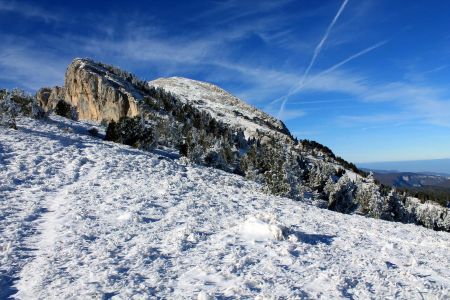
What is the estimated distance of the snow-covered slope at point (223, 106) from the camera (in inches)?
4875

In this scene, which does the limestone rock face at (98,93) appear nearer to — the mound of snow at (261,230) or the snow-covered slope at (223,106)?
the snow-covered slope at (223,106)

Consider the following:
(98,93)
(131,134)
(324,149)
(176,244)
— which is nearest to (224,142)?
(131,134)

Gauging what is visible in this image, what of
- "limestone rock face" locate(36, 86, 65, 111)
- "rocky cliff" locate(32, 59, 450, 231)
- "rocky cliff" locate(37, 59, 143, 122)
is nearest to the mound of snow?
"rocky cliff" locate(32, 59, 450, 231)

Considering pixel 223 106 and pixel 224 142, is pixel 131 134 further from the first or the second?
pixel 223 106

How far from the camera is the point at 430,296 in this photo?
11047 mm

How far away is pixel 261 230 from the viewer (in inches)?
595

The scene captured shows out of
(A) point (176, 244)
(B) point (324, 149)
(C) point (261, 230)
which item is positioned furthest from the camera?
(B) point (324, 149)

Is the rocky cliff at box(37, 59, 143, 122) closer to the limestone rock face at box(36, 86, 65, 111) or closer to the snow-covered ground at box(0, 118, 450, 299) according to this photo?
the limestone rock face at box(36, 86, 65, 111)

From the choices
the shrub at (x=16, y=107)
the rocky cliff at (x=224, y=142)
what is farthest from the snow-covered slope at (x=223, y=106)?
the shrub at (x=16, y=107)

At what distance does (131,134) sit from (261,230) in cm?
2742

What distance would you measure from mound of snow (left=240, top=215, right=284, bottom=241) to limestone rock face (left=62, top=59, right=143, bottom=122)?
223 feet

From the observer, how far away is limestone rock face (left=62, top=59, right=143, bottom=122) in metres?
83.9

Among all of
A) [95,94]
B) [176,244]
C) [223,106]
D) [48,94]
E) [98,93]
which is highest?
[223,106]

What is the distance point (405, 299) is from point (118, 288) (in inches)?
307
